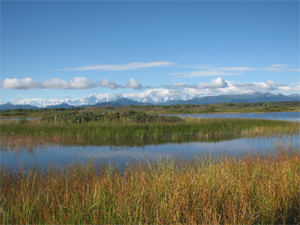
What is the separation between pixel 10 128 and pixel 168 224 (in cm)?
1739

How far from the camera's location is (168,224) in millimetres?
3680

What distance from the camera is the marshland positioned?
3834 millimetres

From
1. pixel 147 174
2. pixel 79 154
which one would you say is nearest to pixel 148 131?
pixel 79 154

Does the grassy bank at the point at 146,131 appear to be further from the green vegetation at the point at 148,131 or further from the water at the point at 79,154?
the water at the point at 79,154

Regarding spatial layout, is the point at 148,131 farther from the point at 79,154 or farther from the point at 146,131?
the point at 79,154

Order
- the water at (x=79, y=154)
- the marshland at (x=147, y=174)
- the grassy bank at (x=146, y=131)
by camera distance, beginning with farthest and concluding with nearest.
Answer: the grassy bank at (x=146, y=131) → the water at (x=79, y=154) → the marshland at (x=147, y=174)

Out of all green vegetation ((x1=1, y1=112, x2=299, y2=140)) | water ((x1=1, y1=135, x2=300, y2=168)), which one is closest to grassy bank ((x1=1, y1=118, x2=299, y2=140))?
green vegetation ((x1=1, y1=112, x2=299, y2=140))

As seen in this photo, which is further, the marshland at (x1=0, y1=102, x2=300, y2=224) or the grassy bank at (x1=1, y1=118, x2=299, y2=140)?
the grassy bank at (x1=1, y1=118, x2=299, y2=140)

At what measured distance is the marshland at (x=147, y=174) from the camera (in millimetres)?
3834

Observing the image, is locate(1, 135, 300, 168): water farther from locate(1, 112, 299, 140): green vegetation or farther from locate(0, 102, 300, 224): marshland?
locate(1, 112, 299, 140): green vegetation

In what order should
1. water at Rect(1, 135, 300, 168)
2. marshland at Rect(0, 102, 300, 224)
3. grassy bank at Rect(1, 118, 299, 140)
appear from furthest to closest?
grassy bank at Rect(1, 118, 299, 140)
water at Rect(1, 135, 300, 168)
marshland at Rect(0, 102, 300, 224)

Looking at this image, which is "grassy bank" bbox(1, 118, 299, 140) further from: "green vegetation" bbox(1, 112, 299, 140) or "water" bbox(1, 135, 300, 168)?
"water" bbox(1, 135, 300, 168)

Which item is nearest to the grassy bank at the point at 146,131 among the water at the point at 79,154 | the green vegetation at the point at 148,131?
the green vegetation at the point at 148,131

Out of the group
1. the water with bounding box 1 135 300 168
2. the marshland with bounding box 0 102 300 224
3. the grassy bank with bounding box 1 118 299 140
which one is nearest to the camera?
the marshland with bounding box 0 102 300 224
